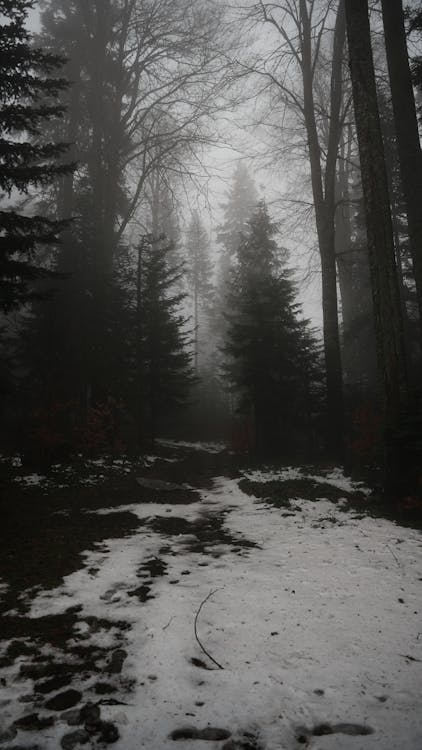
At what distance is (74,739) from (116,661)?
2.08ft

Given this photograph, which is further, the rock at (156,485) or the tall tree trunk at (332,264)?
the tall tree trunk at (332,264)

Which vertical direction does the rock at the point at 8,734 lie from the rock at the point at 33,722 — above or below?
above

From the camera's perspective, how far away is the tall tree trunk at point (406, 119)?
8.06 m

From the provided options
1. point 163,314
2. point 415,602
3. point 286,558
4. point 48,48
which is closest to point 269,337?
point 163,314

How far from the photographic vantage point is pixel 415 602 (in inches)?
122

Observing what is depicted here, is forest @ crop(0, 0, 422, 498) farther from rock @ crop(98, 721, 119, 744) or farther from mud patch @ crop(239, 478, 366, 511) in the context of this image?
rock @ crop(98, 721, 119, 744)

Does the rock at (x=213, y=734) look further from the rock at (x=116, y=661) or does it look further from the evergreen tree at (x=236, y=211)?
the evergreen tree at (x=236, y=211)

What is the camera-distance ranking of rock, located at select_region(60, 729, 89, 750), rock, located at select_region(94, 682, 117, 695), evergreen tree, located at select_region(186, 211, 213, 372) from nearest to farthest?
rock, located at select_region(60, 729, 89, 750), rock, located at select_region(94, 682, 117, 695), evergreen tree, located at select_region(186, 211, 213, 372)

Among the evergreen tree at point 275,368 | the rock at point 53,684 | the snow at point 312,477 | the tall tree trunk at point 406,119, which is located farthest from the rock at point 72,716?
the evergreen tree at point 275,368

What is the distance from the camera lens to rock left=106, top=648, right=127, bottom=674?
90.7 inches

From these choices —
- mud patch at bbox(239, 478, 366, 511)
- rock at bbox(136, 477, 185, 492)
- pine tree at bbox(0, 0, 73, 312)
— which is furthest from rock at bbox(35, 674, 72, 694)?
pine tree at bbox(0, 0, 73, 312)

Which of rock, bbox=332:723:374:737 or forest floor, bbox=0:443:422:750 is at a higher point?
forest floor, bbox=0:443:422:750

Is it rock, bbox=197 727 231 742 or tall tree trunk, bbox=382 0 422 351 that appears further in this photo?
tall tree trunk, bbox=382 0 422 351

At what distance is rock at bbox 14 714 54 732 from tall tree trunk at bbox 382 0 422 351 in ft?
29.4
